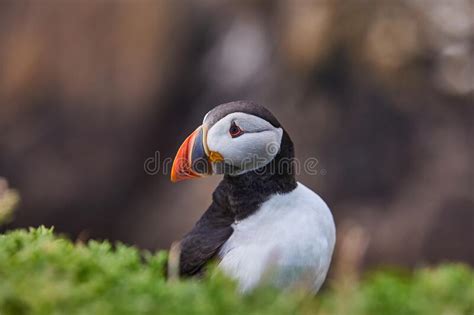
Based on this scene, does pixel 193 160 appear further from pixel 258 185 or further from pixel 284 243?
pixel 284 243

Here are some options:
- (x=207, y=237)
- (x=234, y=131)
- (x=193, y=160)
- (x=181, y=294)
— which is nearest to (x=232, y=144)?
(x=234, y=131)

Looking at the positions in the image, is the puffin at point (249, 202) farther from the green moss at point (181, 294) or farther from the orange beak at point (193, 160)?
the green moss at point (181, 294)

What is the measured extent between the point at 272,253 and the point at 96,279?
4.34ft

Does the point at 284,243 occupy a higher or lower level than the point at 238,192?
lower

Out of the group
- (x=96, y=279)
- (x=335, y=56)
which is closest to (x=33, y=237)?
(x=96, y=279)

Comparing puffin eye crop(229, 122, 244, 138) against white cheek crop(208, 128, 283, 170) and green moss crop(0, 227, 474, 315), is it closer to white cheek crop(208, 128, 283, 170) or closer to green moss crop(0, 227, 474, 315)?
white cheek crop(208, 128, 283, 170)

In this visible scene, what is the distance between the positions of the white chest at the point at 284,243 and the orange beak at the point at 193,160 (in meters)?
0.32

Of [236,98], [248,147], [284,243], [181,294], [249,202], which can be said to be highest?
[181,294]

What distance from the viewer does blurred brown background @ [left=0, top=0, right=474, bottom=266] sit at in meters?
8.74

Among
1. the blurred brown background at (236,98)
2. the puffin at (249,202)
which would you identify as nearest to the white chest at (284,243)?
the puffin at (249,202)

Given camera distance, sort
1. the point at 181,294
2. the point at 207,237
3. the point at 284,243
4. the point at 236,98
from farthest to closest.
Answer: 1. the point at 236,98
2. the point at 207,237
3. the point at 284,243
4. the point at 181,294

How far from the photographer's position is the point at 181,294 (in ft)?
6.54

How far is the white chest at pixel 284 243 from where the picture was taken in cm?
331

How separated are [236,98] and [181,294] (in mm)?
7429
